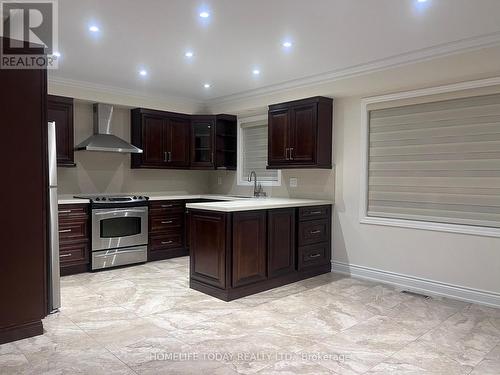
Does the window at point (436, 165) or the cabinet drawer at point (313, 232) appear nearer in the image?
the window at point (436, 165)

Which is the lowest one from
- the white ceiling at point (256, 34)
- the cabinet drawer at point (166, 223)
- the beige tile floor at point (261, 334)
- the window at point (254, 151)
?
the beige tile floor at point (261, 334)

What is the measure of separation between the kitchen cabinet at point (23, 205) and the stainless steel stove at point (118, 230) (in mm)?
1989

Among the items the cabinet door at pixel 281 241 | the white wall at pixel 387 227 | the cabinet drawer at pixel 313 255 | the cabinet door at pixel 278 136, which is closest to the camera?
the white wall at pixel 387 227

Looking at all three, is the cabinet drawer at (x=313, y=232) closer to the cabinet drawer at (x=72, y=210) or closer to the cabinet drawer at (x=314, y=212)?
the cabinet drawer at (x=314, y=212)

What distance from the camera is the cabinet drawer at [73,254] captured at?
4828mm

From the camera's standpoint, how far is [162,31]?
11.4 ft

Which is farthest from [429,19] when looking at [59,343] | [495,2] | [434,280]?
[59,343]

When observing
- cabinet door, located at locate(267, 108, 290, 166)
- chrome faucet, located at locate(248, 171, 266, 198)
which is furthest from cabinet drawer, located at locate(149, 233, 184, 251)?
cabinet door, located at locate(267, 108, 290, 166)

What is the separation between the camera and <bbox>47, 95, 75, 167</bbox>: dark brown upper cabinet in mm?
5020

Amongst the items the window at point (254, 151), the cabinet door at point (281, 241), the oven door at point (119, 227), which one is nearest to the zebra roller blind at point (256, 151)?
the window at point (254, 151)

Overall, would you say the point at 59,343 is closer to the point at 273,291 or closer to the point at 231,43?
the point at 273,291

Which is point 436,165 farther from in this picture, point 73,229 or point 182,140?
point 73,229

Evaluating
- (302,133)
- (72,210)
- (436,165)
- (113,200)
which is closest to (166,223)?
(113,200)

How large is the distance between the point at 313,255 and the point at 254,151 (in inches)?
89.2
